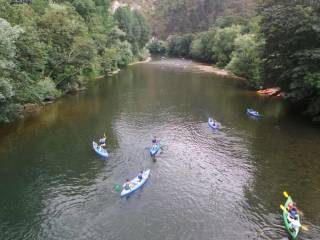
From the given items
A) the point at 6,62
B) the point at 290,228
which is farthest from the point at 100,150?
the point at 290,228

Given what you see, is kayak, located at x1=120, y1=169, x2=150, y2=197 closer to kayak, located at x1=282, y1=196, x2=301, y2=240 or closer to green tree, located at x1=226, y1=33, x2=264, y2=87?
kayak, located at x1=282, y1=196, x2=301, y2=240

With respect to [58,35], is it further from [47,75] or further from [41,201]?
[41,201]

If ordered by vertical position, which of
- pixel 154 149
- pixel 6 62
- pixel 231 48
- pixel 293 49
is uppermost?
pixel 293 49

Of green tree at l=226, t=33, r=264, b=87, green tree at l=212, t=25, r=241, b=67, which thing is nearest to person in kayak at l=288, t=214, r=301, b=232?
green tree at l=226, t=33, r=264, b=87

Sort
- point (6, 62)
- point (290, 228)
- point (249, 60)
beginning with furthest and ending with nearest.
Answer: point (249, 60)
point (6, 62)
point (290, 228)

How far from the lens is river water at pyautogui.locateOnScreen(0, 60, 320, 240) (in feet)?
78.3

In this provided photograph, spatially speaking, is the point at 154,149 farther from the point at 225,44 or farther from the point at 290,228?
the point at 225,44

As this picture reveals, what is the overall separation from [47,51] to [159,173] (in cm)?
3465

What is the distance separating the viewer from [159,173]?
105ft

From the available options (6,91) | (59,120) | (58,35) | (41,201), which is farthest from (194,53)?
(41,201)

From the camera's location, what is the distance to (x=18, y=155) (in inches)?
1368

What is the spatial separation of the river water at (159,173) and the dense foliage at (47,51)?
14.9 feet

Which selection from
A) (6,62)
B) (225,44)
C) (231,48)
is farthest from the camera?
(225,44)

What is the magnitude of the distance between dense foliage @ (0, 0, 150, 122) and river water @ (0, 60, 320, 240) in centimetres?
454
